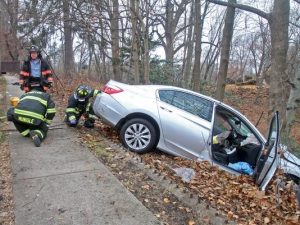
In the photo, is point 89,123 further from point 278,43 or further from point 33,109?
point 278,43

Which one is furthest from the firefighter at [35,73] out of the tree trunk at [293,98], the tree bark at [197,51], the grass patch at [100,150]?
the tree bark at [197,51]

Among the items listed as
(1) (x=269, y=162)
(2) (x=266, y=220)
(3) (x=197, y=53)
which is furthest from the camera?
(3) (x=197, y=53)

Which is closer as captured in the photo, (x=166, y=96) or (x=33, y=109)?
(x=33, y=109)

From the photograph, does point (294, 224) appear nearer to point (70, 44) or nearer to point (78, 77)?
point (78, 77)

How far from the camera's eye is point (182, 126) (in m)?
7.21

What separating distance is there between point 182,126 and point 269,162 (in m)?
1.94

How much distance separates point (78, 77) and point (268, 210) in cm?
1347

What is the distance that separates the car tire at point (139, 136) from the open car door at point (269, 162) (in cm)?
211

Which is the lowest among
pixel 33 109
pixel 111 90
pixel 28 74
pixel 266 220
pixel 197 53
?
pixel 266 220

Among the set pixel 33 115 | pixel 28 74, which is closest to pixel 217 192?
pixel 33 115

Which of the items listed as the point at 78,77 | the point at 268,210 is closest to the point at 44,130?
the point at 268,210

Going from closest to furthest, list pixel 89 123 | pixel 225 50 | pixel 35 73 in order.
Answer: pixel 89 123 < pixel 35 73 < pixel 225 50

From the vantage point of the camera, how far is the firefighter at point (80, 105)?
26.2 feet

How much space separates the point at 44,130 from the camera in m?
7.22
